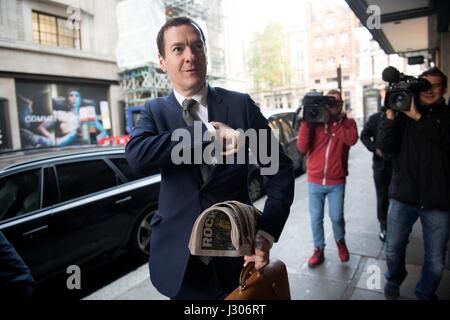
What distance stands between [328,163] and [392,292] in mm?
1145

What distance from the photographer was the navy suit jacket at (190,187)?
111cm

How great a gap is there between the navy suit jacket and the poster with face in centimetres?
71

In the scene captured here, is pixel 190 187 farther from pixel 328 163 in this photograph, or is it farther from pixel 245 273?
pixel 328 163

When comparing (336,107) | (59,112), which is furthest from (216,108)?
(336,107)

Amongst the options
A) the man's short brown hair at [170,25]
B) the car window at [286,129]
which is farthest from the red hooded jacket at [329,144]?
the car window at [286,129]

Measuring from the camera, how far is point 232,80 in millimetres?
1729

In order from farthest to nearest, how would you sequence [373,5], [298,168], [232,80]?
1. [298,168]
2. [373,5]
3. [232,80]

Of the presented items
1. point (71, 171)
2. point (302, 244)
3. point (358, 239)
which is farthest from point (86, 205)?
point (358, 239)

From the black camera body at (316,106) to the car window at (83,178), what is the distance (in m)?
1.95

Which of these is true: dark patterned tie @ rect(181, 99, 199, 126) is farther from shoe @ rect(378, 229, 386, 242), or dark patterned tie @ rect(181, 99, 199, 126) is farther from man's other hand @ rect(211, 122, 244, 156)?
shoe @ rect(378, 229, 386, 242)

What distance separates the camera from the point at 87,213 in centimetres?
296

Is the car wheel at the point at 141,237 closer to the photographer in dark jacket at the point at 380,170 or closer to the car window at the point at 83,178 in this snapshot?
the car window at the point at 83,178
